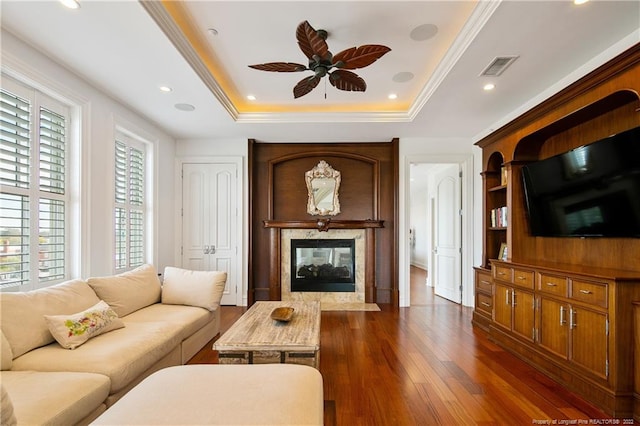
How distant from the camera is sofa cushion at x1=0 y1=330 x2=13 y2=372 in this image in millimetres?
1714

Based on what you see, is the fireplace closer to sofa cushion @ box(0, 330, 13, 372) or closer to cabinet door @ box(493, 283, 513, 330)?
cabinet door @ box(493, 283, 513, 330)

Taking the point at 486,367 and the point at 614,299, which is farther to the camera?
the point at 486,367

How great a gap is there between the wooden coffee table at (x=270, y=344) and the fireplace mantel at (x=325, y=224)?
8.35ft

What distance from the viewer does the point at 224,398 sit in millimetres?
1368

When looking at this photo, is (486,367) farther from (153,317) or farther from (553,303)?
(153,317)

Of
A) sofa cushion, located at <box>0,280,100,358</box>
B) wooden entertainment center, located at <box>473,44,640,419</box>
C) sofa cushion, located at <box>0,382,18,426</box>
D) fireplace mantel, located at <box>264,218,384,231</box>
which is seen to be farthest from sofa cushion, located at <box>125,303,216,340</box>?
wooden entertainment center, located at <box>473,44,640,419</box>

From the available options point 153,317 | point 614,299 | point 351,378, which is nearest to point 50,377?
point 153,317

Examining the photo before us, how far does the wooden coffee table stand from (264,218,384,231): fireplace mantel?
100 inches

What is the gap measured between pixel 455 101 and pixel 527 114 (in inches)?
30.5

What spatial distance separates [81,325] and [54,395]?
75 cm

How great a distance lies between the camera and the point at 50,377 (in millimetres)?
1643

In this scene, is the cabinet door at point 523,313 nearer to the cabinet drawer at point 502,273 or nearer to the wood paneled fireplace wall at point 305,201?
the cabinet drawer at point 502,273

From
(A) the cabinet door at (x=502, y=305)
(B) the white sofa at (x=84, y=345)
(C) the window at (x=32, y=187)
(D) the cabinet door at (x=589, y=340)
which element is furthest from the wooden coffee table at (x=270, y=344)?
(A) the cabinet door at (x=502, y=305)

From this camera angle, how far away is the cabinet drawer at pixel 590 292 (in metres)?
2.16
